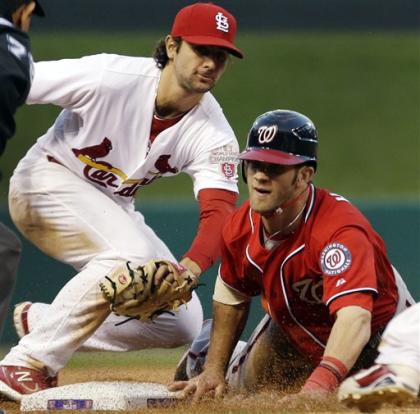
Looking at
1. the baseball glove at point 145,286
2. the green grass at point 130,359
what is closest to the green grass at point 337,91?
the green grass at point 130,359

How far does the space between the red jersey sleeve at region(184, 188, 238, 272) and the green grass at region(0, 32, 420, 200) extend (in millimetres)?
8457

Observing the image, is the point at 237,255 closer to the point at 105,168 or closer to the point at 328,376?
the point at 328,376

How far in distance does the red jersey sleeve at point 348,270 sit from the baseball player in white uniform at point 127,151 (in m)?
0.90

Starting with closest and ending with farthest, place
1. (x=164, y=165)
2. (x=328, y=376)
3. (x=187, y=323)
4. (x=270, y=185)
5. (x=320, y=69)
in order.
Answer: (x=328, y=376) → (x=270, y=185) → (x=164, y=165) → (x=187, y=323) → (x=320, y=69)

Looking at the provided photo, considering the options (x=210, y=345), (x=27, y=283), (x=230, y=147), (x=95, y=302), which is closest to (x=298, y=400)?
(x=210, y=345)

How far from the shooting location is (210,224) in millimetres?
5426

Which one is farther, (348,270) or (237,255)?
(237,255)

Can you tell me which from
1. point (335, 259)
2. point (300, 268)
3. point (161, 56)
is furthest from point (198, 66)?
point (335, 259)

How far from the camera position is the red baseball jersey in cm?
448

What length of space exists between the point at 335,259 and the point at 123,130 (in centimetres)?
150

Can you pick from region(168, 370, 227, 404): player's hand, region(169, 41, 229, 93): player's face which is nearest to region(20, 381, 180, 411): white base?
region(168, 370, 227, 404): player's hand

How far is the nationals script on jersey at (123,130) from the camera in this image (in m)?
5.48

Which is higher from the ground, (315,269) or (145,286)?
(315,269)

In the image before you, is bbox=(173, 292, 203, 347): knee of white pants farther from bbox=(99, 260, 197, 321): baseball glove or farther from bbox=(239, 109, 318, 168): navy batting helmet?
bbox=(239, 109, 318, 168): navy batting helmet
